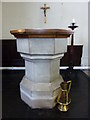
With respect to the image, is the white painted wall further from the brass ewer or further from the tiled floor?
the brass ewer

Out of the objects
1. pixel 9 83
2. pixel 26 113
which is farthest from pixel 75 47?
pixel 26 113

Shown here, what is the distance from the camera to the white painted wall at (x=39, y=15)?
1.68 m

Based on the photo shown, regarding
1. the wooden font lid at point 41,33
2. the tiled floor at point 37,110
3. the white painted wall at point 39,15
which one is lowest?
the tiled floor at point 37,110

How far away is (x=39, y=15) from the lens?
170 cm

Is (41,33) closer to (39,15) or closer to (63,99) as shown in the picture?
(63,99)

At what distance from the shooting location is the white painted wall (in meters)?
1.68

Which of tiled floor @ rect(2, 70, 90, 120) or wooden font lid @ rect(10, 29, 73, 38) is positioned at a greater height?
wooden font lid @ rect(10, 29, 73, 38)

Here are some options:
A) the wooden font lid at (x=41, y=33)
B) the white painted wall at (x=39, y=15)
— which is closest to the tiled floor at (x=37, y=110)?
the wooden font lid at (x=41, y=33)

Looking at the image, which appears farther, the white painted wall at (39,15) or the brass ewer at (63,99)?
the white painted wall at (39,15)

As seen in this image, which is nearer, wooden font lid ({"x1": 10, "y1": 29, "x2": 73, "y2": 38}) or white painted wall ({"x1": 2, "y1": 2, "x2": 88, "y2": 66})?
wooden font lid ({"x1": 10, "y1": 29, "x2": 73, "y2": 38})

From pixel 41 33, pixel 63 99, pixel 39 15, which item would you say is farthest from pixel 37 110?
pixel 39 15

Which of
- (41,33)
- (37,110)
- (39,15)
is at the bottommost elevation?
(37,110)

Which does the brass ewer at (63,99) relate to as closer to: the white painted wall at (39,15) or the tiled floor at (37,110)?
the tiled floor at (37,110)

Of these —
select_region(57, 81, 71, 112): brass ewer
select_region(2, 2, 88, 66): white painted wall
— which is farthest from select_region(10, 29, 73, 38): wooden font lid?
select_region(2, 2, 88, 66): white painted wall
